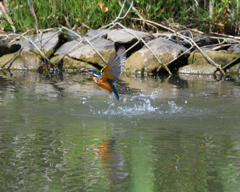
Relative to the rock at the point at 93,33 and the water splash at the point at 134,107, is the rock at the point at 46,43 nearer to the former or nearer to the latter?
the rock at the point at 93,33

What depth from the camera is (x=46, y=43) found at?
1017 cm

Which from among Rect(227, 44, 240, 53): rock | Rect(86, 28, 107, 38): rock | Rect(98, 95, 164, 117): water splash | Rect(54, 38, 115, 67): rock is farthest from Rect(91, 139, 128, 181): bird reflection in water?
Rect(86, 28, 107, 38): rock

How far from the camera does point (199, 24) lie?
10734mm

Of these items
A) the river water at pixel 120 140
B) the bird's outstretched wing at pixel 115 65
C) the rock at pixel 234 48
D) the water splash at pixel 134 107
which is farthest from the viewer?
the rock at pixel 234 48

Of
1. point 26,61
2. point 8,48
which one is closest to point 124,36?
point 26,61

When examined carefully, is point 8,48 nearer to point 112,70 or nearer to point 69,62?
point 69,62

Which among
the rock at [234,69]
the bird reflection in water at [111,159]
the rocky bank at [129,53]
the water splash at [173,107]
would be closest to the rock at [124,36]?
the rocky bank at [129,53]

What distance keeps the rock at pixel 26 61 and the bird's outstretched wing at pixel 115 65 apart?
5685mm

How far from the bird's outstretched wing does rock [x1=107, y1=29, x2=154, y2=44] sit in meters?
5.35

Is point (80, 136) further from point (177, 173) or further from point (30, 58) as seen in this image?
point (30, 58)

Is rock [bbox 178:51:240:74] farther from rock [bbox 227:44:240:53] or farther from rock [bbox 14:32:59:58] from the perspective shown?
rock [bbox 14:32:59:58]

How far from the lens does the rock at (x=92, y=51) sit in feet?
31.5

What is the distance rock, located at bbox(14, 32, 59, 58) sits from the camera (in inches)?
392

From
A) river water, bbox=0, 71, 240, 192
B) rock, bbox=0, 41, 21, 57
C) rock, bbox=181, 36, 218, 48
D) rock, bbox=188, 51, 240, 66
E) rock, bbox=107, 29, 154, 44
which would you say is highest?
rock, bbox=107, 29, 154, 44
